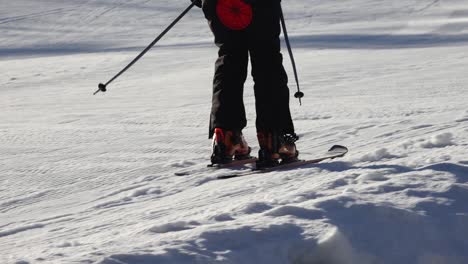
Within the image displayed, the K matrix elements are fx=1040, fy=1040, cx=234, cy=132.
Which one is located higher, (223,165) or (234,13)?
(234,13)

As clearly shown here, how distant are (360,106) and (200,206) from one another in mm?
3165

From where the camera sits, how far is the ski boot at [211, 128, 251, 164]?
16.4 feet

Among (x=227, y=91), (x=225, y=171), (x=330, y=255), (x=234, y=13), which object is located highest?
(x=234, y=13)

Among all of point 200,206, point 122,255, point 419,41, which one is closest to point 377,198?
point 200,206

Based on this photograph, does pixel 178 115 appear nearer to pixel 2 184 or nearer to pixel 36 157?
pixel 36 157

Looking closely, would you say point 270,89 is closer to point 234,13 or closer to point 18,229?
point 234,13

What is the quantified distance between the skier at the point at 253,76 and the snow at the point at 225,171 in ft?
0.74

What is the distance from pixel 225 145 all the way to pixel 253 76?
0.38 metres

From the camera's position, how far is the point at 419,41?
1133 cm

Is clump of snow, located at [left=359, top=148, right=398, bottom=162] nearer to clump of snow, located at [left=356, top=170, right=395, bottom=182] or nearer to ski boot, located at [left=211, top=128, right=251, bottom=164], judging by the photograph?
clump of snow, located at [left=356, top=170, right=395, bottom=182]

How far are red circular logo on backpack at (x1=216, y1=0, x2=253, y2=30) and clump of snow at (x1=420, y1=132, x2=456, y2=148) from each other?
1080 mm

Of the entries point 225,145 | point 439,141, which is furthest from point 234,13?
point 439,141

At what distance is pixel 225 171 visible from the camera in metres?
4.90

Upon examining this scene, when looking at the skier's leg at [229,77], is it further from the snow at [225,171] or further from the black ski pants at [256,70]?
the snow at [225,171]
